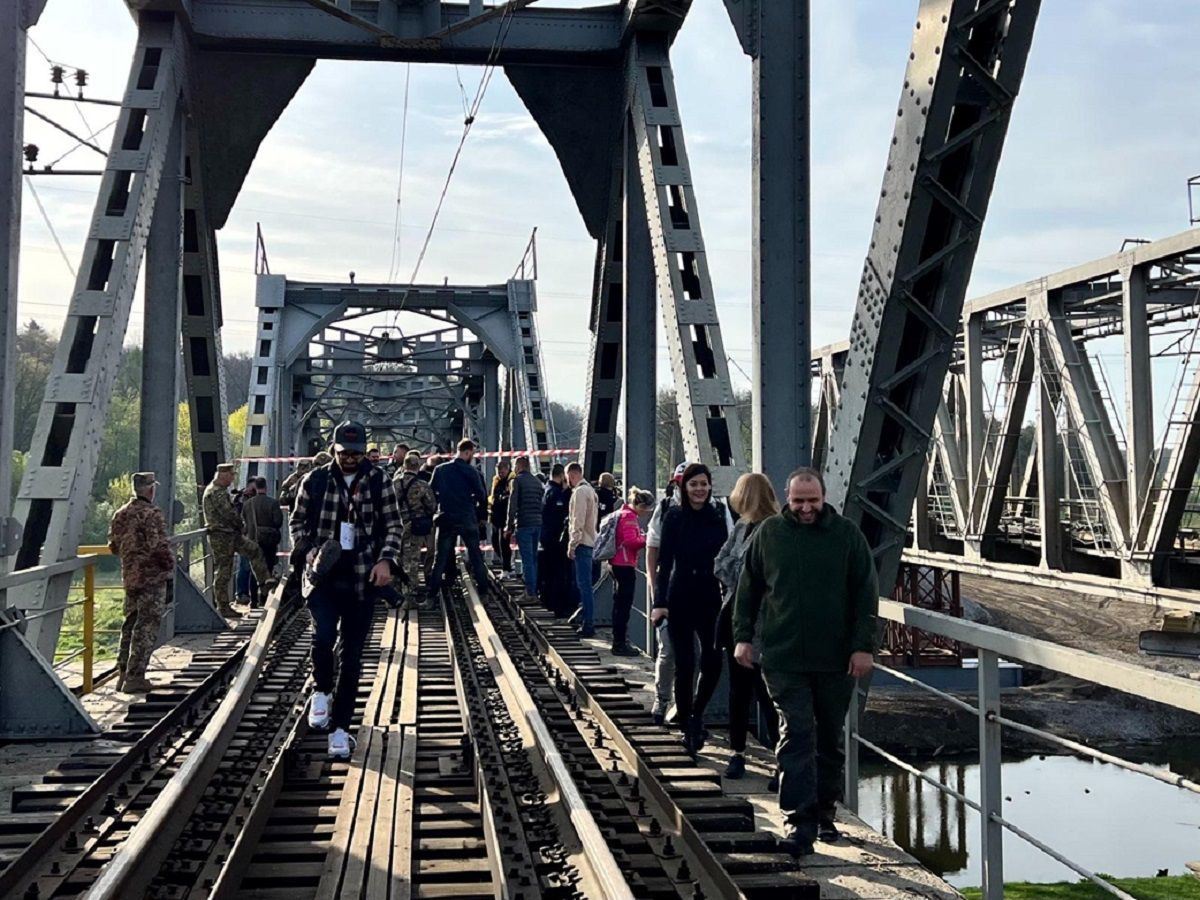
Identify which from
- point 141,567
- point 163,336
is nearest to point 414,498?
point 163,336

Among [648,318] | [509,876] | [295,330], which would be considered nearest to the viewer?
[509,876]

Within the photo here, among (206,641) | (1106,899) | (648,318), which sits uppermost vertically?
(648,318)

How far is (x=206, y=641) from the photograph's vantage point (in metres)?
12.2

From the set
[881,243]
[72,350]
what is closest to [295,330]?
[72,350]

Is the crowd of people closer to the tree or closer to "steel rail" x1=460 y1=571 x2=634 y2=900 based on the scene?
"steel rail" x1=460 y1=571 x2=634 y2=900

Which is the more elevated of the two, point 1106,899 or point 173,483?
point 173,483

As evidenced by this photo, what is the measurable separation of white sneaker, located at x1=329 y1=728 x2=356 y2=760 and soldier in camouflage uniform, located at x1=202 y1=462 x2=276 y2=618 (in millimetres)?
6891

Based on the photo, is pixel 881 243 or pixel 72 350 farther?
pixel 72 350

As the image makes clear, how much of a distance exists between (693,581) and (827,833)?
76.3 inches

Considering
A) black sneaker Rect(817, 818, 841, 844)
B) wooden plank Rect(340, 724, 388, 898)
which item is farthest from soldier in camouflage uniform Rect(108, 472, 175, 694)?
black sneaker Rect(817, 818, 841, 844)

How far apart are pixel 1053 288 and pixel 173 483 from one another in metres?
13.8

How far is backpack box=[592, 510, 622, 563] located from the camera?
10406mm

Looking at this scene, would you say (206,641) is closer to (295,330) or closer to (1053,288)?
(1053,288)

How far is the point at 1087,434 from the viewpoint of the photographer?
1844 cm
